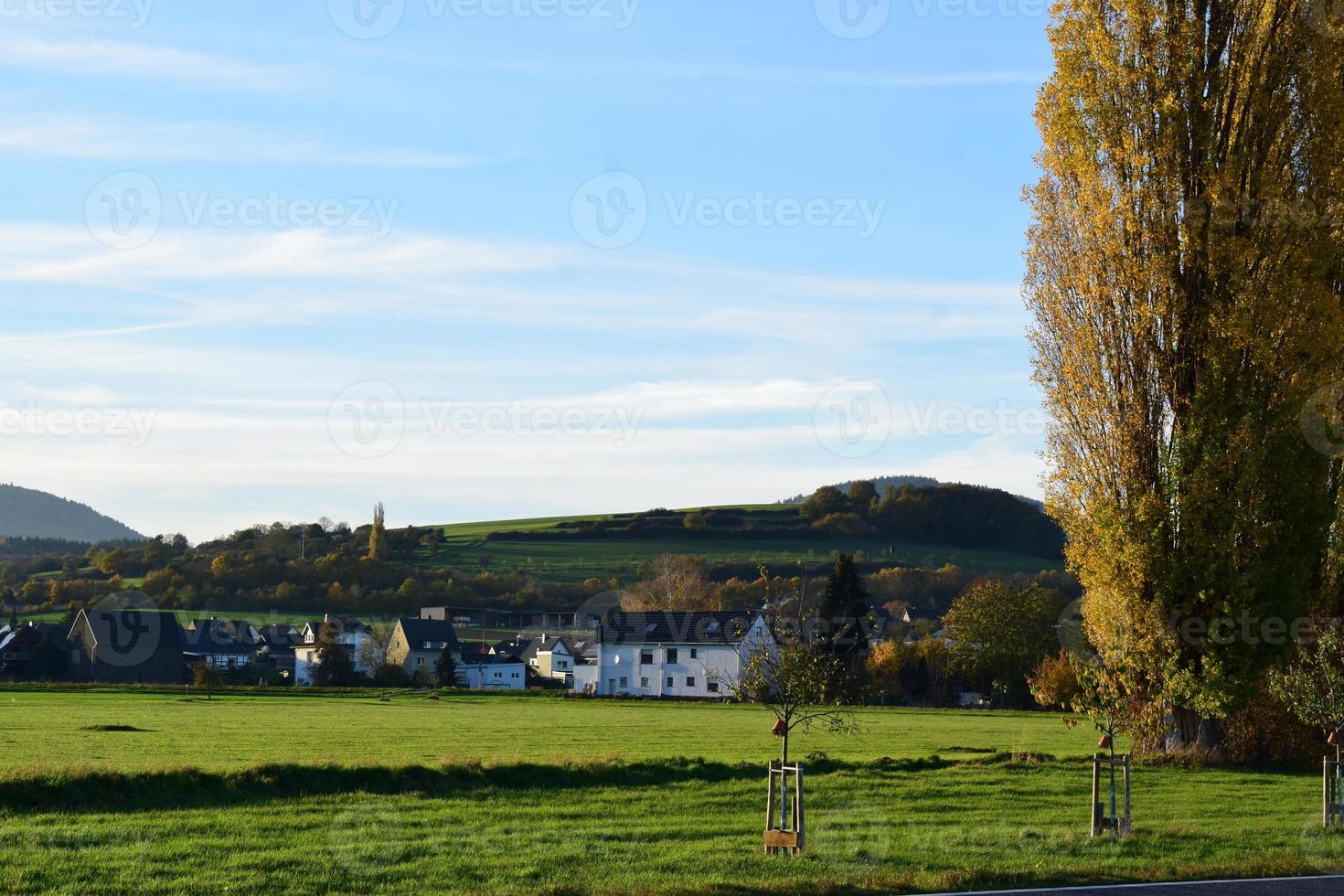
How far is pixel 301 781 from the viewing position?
81.9ft

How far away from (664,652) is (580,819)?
3366 inches

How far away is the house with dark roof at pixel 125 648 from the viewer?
11062cm

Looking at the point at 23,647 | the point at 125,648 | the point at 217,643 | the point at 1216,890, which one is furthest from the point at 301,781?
the point at 217,643

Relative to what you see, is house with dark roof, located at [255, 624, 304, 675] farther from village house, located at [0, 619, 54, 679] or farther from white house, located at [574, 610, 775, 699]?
white house, located at [574, 610, 775, 699]

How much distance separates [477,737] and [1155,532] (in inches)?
904

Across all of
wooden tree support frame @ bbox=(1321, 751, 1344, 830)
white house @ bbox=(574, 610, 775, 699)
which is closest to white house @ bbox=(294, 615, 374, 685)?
white house @ bbox=(574, 610, 775, 699)

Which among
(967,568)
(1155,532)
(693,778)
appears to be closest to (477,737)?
(693,778)

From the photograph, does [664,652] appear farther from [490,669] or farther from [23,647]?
[23,647]

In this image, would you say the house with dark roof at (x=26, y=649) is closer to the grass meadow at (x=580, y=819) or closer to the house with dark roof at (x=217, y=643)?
the house with dark roof at (x=217, y=643)

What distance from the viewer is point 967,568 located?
6442 inches

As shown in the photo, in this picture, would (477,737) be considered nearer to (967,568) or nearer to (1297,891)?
(1297,891)

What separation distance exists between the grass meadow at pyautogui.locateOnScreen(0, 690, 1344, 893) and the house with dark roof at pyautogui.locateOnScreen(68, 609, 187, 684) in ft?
250

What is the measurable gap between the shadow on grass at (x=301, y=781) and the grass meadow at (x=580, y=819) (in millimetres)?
54

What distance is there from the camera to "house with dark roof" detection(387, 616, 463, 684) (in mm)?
124188
